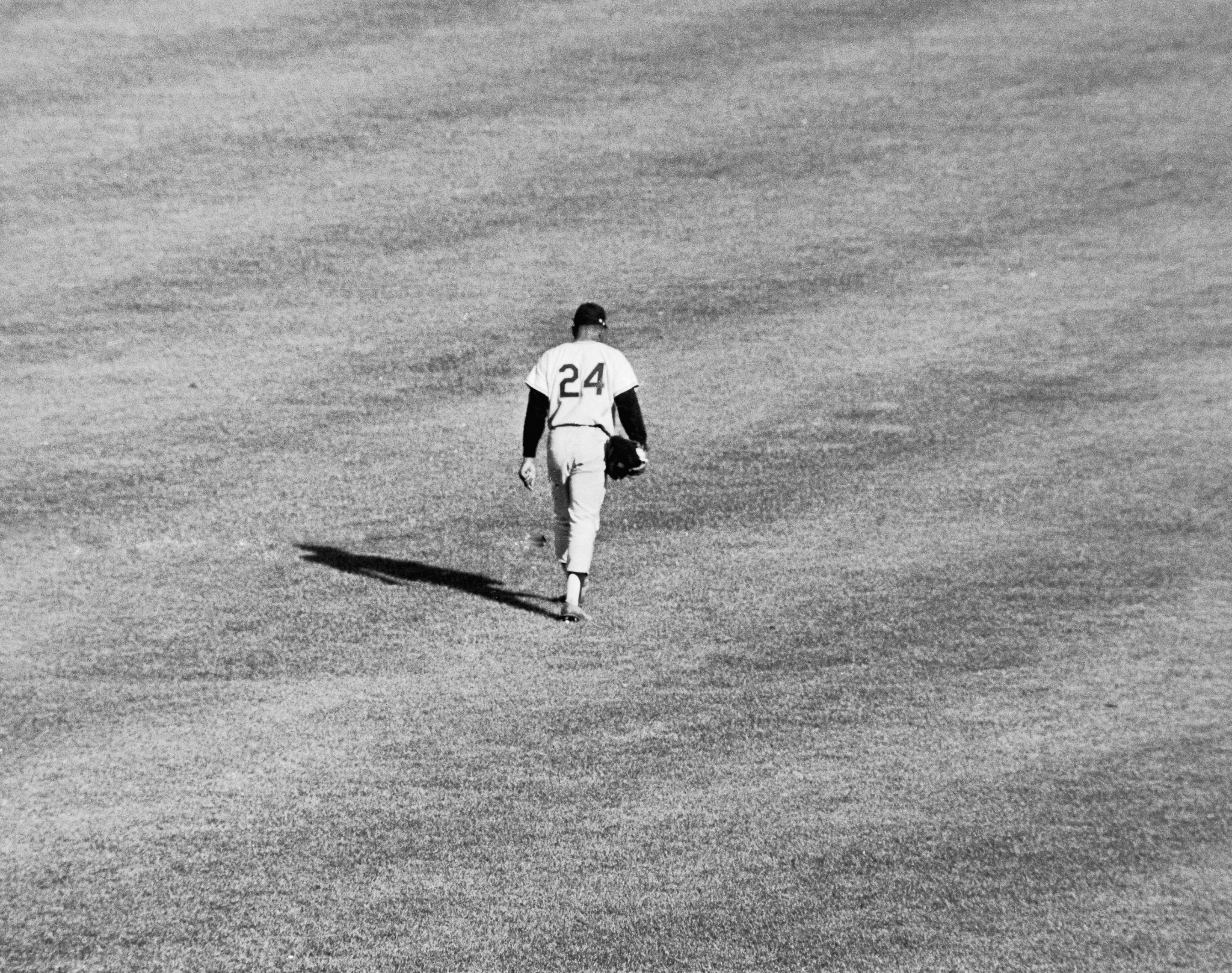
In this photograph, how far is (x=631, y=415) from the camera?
517 inches

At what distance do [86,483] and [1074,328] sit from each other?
12070 millimetres

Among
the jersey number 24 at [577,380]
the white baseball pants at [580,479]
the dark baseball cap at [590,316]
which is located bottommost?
the white baseball pants at [580,479]

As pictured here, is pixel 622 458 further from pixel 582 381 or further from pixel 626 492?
pixel 626 492

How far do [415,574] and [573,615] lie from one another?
1721 millimetres

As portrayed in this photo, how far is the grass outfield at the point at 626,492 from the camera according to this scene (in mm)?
9680

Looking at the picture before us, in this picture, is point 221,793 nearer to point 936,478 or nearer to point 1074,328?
point 936,478

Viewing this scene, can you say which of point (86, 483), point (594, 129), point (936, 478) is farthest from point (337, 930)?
point (594, 129)

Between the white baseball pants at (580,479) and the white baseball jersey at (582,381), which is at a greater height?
the white baseball jersey at (582,381)

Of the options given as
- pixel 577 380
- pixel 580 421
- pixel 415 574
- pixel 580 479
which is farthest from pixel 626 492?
pixel 577 380

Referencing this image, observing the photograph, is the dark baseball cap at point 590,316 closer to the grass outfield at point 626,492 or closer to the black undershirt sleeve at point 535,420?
the black undershirt sleeve at point 535,420

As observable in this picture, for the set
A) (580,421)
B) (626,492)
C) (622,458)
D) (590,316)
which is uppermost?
(590,316)

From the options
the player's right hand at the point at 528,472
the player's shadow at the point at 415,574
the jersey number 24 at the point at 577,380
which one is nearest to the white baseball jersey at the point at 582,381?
the jersey number 24 at the point at 577,380

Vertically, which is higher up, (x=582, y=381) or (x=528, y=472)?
(x=582, y=381)

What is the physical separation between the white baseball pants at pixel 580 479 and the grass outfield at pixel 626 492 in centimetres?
67
